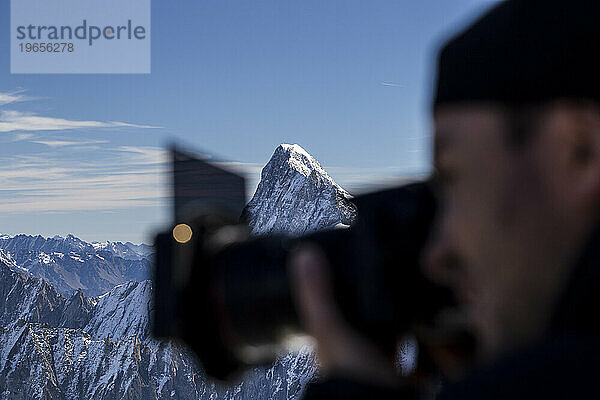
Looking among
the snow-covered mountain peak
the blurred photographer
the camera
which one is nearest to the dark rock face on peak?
the snow-covered mountain peak

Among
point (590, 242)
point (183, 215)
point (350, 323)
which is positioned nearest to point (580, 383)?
point (590, 242)

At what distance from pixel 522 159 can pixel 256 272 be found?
69 centimetres

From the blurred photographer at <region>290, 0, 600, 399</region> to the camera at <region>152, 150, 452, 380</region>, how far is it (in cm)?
22

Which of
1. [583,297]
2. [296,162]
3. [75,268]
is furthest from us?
[75,268]

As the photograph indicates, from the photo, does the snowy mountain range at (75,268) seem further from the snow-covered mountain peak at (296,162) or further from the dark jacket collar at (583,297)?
the dark jacket collar at (583,297)

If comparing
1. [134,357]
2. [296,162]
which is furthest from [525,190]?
[134,357]

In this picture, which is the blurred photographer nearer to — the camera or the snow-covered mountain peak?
the camera

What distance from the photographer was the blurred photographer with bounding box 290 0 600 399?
577 mm

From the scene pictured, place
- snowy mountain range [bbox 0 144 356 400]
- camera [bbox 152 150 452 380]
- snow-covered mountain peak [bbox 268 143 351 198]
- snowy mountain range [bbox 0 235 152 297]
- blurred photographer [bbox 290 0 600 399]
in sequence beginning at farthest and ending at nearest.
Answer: snowy mountain range [bbox 0 235 152 297], snow-covered mountain peak [bbox 268 143 351 198], snowy mountain range [bbox 0 144 356 400], camera [bbox 152 150 452 380], blurred photographer [bbox 290 0 600 399]

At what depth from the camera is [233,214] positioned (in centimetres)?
146

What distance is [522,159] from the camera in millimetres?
629

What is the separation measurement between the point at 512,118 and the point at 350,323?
0.40 m

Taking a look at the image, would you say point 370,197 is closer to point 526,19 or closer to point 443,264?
point 443,264

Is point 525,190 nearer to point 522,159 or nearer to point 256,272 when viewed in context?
point 522,159
